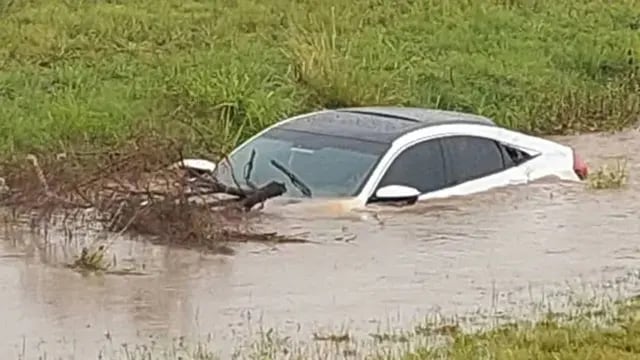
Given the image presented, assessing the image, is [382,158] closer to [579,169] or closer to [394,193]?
[394,193]

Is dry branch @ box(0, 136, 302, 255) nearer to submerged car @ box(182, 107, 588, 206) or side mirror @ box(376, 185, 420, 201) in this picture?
submerged car @ box(182, 107, 588, 206)

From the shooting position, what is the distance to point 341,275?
409 inches

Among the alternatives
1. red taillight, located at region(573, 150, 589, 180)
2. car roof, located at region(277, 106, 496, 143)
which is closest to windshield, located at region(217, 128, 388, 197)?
car roof, located at region(277, 106, 496, 143)

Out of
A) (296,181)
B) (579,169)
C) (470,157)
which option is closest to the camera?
(296,181)

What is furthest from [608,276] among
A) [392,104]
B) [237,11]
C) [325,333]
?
[237,11]

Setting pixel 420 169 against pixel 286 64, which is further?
pixel 286 64

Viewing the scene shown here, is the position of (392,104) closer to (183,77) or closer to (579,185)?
(183,77)

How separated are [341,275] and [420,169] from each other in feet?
6.22

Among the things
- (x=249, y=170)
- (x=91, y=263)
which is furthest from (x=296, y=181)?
(x=91, y=263)

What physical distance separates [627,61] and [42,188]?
39.3 feet

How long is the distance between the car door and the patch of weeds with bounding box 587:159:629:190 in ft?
3.89

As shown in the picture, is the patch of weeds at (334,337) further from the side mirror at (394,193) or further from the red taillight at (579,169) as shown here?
the red taillight at (579,169)

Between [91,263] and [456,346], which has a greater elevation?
[91,263]

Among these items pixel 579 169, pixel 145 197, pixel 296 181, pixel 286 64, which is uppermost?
pixel 286 64
